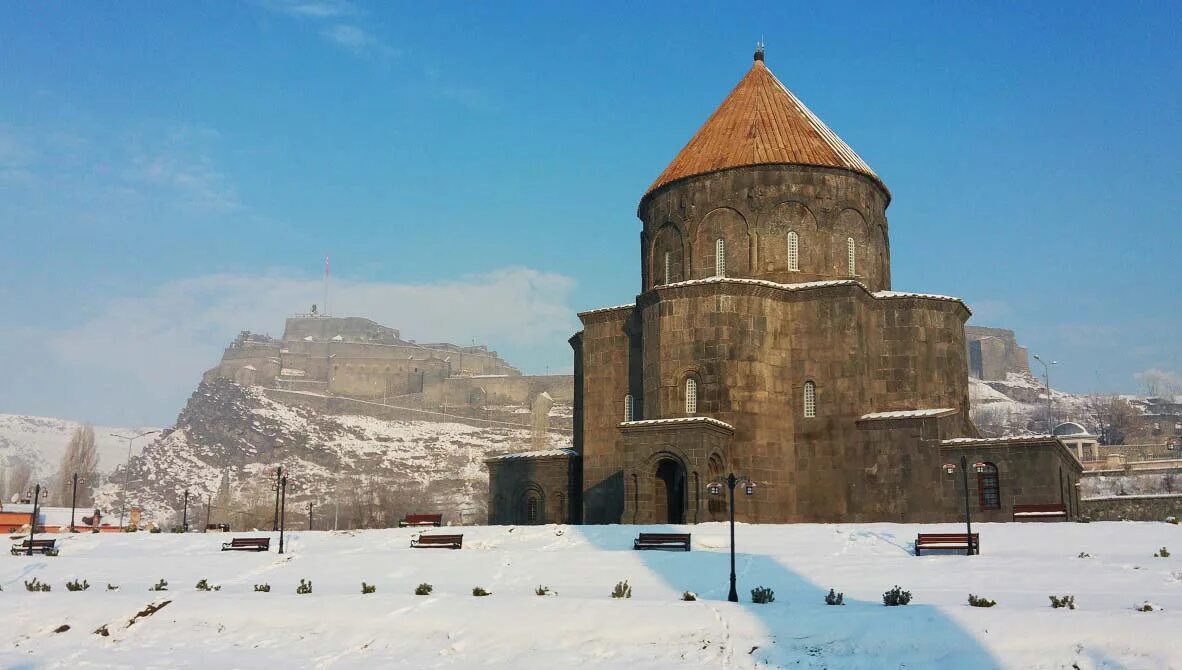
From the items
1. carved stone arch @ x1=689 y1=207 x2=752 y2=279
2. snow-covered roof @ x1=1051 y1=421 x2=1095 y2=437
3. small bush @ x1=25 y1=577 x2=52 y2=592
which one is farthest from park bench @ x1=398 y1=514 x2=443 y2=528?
snow-covered roof @ x1=1051 y1=421 x2=1095 y2=437

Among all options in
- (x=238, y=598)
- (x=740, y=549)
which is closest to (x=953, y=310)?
(x=740, y=549)

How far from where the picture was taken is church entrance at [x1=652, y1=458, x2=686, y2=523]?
107ft

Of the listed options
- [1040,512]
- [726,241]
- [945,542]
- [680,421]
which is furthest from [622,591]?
[726,241]

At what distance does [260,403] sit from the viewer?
137 meters

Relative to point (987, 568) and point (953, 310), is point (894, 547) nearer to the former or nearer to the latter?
point (987, 568)

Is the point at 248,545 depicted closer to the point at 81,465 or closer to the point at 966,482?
the point at 966,482

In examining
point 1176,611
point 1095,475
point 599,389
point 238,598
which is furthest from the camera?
point 1095,475

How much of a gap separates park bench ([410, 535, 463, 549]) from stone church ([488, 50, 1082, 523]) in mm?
6068

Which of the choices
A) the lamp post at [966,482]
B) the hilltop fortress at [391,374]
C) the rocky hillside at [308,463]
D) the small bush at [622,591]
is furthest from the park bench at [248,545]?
the hilltop fortress at [391,374]

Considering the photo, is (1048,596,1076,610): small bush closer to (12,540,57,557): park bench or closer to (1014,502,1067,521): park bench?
(1014,502,1067,521): park bench

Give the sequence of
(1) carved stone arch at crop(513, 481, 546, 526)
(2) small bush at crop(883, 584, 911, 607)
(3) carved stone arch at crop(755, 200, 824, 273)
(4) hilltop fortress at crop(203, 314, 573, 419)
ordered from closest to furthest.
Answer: (2) small bush at crop(883, 584, 911, 607) → (3) carved stone arch at crop(755, 200, 824, 273) → (1) carved stone arch at crop(513, 481, 546, 526) → (4) hilltop fortress at crop(203, 314, 573, 419)

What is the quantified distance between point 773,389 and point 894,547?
32.9ft

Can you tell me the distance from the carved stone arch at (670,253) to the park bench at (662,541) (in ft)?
44.7

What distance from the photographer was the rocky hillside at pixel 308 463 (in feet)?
352
